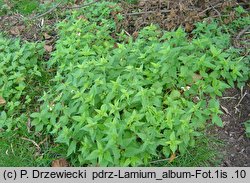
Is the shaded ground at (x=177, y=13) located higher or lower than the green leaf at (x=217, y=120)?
higher

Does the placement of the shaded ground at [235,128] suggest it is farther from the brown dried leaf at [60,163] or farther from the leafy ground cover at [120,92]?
the brown dried leaf at [60,163]

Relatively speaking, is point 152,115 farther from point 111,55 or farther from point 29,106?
point 29,106

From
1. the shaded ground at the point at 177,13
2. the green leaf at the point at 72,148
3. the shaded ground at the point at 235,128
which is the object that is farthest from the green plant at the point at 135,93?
the shaded ground at the point at 177,13

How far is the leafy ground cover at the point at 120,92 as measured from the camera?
11.0 feet

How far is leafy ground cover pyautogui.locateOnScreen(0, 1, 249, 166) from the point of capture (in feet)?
11.0

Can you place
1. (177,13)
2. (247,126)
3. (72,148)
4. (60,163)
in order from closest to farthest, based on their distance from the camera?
(72,148)
(60,163)
(247,126)
(177,13)

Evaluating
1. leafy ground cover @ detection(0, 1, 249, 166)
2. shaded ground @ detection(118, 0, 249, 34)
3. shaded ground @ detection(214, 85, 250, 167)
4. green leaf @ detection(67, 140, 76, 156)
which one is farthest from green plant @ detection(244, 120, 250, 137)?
green leaf @ detection(67, 140, 76, 156)

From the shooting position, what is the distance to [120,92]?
11.6ft

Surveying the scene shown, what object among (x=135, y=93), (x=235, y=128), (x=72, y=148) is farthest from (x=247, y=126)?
(x=72, y=148)

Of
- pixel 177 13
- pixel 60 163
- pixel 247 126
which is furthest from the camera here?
pixel 177 13

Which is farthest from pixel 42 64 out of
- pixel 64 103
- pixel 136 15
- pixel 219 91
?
pixel 219 91

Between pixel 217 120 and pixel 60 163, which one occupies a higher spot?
pixel 217 120

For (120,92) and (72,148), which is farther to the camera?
(120,92)

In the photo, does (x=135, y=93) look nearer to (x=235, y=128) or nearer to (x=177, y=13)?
(x=235, y=128)
